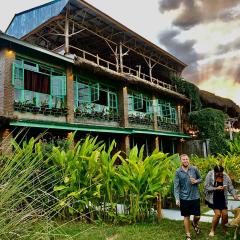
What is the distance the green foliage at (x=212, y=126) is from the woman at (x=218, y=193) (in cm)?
1843

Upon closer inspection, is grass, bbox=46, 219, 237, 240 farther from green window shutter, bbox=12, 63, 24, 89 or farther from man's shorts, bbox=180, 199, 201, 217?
green window shutter, bbox=12, 63, 24, 89

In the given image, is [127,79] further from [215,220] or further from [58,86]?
[215,220]

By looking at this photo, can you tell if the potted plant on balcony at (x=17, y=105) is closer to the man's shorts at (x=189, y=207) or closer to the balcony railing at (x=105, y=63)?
the balcony railing at (x=105, y=63)

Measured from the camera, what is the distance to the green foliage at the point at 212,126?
23.8 meters

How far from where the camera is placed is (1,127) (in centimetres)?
1264

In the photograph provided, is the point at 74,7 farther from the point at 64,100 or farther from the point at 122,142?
the point at 122,142

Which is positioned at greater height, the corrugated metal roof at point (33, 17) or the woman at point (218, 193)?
the corrugated metal roof at point (33, 17)

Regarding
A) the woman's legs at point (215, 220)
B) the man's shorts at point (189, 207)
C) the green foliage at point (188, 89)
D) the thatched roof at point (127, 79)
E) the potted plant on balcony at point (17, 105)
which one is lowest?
the woman's legs at point (215, 220)

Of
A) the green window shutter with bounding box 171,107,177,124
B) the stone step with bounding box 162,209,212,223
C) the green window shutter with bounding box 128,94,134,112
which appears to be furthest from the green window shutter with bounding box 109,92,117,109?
the stone step with bounding box 162,209,212,223

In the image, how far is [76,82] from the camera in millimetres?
16875

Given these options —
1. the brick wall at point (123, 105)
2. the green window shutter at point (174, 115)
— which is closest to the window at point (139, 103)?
the brick wall at point (123, 105)

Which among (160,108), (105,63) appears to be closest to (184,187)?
(105,63)

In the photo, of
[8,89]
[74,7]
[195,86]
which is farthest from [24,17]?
[195,86]

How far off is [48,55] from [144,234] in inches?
442
